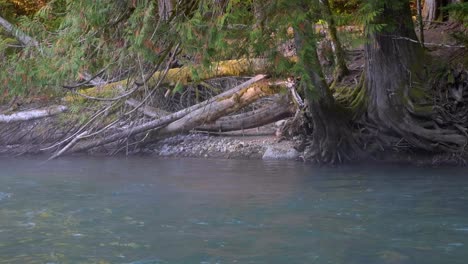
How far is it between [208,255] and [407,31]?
782 centimetres

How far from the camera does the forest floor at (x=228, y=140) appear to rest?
15.2 meters

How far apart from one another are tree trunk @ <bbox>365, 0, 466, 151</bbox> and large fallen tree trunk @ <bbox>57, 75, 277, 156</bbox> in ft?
7.25

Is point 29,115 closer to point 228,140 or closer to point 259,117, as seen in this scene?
point 228,140

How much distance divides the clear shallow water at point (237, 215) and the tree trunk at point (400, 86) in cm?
71

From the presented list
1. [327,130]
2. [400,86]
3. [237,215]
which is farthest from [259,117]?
[237,215]

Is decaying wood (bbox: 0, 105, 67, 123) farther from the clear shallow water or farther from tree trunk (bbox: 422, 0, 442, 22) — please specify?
tree trunk (bbox: 422, 0, 442, 22)

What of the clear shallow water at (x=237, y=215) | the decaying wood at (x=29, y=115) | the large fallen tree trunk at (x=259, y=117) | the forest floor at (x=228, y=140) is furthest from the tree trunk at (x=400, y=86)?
the decaying wood at (x=29, y=115)

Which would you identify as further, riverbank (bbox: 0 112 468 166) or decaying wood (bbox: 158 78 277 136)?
riverbank (bbox: 0 112 468 166)

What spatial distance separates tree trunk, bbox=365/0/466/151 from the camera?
1309 cm

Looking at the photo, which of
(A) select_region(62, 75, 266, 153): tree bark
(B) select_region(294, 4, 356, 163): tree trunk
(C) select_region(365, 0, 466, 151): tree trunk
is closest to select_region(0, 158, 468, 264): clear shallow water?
(B) select_region(294, 4, 356, 163): tree trunk

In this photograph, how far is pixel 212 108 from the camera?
1534 centimetres

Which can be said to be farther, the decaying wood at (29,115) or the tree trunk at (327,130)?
the decaying wood at (29,115)

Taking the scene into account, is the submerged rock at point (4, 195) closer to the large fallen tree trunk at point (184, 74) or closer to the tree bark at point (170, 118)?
the large fallen tree trunk at point (184, 74)

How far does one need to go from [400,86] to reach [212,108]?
13.4 feet
